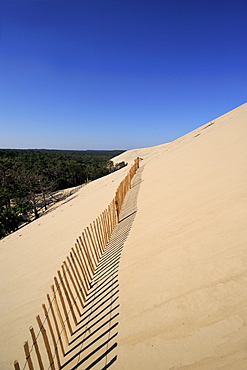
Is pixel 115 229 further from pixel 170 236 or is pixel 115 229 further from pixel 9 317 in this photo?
pixel 9 317

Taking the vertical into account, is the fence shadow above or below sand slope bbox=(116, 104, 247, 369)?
below

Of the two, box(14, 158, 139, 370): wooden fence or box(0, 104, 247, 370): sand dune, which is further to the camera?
box(14, 158, 139, 370): wooden fence

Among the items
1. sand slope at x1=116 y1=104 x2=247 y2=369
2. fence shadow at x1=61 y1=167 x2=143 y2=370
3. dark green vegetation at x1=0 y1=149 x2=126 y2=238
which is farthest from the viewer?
dark green vegetation at x1=0 y1=149 x2=126 y2=238

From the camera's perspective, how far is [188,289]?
9.36ft

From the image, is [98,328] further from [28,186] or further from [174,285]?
[28,186]

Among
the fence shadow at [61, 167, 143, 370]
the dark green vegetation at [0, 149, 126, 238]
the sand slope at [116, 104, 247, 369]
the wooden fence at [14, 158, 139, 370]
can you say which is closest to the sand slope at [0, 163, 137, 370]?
the wooden fence at [14, 158, 139, 370]

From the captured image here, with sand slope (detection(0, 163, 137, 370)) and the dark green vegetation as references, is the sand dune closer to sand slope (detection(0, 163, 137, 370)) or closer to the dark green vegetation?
sand slope (detection(0, 163, 137, 370))

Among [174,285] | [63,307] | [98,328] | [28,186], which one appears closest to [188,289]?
[174,285]

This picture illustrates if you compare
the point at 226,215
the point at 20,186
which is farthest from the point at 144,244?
the point at 20,186

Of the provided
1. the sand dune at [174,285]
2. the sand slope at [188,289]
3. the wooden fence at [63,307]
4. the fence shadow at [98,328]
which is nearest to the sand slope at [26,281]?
the sand dune at [174,285]

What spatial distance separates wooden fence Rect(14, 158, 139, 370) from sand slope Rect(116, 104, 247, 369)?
72 centimetres

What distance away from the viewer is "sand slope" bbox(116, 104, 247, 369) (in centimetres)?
212

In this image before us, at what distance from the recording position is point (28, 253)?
6.32 meters

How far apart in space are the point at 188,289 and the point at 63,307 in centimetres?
169
